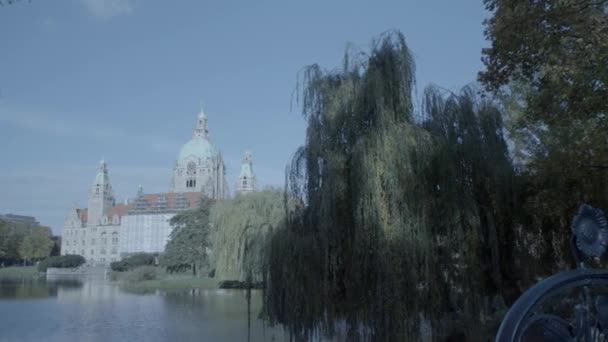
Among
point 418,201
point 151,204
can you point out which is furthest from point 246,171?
point 418,201

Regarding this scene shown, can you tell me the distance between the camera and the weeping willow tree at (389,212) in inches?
331

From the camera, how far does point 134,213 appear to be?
87.6 metres

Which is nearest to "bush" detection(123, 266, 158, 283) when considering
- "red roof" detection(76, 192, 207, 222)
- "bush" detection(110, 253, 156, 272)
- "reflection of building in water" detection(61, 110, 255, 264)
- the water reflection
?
the water reflection

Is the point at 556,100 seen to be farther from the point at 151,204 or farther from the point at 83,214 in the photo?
the point at 83,214

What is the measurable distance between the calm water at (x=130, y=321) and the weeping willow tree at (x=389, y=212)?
3.43 metres

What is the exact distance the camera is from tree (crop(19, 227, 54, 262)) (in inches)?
3022

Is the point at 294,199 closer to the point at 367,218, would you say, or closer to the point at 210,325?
the point at 367,218

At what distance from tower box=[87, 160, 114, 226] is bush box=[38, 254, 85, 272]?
1790 centimetres

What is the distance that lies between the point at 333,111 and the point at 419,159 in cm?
165

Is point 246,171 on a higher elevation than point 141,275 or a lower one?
higher

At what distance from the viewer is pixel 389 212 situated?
8.47 meters

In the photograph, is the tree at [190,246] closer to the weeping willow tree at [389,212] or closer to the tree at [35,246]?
the tree at [35,246]

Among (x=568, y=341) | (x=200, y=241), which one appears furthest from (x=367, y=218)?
(x=200, y=241)

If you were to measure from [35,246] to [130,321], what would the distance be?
6784 centimetres
